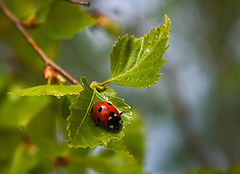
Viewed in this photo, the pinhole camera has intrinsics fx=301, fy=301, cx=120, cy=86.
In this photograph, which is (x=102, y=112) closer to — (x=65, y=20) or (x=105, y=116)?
(x=105, y=116)

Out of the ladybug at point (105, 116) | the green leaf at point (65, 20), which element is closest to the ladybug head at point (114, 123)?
the ladybug at point (105, 116)

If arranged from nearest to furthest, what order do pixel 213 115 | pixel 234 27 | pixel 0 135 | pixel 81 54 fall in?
pixel 0 135
pixel 81 54
pixel 234 27
pixel 213 115

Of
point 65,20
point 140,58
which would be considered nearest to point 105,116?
point 140,58

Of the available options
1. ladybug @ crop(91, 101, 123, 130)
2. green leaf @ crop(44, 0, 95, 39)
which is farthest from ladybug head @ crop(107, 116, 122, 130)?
green leaf @ crop(44, 0, 95, 39)

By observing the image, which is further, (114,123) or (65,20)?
(65,20)

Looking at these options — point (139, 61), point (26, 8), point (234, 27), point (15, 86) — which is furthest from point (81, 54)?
point (139, 61)

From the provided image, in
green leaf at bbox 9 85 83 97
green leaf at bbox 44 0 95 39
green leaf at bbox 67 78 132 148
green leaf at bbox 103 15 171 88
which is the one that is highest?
green leaf at bbox 44 0 95 39

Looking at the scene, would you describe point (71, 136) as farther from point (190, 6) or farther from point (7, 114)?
point (190, 6)

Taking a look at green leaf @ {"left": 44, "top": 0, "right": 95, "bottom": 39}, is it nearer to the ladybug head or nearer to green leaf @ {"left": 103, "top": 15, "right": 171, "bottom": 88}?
green leaf @ {"left": 103, "top": 15, "right": 171, "bottom": 88}
